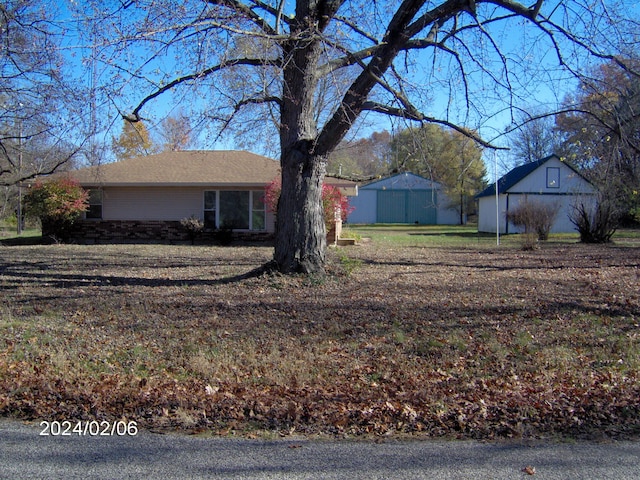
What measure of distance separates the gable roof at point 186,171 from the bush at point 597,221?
12.5 m

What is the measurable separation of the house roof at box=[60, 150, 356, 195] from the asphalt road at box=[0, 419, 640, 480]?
50.3 feet

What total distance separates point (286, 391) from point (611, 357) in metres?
3.86

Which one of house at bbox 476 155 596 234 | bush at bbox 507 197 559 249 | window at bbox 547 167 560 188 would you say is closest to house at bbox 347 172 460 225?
house at bbox 476 155 596 234

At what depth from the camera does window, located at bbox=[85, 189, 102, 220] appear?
21.2 metres

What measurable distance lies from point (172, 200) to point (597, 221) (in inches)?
659

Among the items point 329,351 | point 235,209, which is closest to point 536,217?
point 235,209

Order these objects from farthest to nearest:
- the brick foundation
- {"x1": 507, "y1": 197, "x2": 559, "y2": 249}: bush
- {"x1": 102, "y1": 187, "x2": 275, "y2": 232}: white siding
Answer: {"x1": 507, "y1": 197, "x2": 559, "y2": 249}: bush < {"x1": 102, "y1": 187, "x2": 275, "y2": 232}: white siding < the brick foundation

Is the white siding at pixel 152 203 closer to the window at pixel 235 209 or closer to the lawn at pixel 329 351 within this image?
the window at pixel 235 209

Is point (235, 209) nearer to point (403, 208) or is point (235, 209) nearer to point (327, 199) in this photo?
point (327, 199)

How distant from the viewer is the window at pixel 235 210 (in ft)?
66.6

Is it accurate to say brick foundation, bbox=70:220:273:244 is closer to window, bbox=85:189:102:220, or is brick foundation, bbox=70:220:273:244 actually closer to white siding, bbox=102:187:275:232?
white siding, bbox=102:187:275:232

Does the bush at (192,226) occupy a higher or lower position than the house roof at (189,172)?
lower

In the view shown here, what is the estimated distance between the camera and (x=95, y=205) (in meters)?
21.3

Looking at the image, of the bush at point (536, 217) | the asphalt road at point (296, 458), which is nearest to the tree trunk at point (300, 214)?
the asphalt road at point (296, 458)
